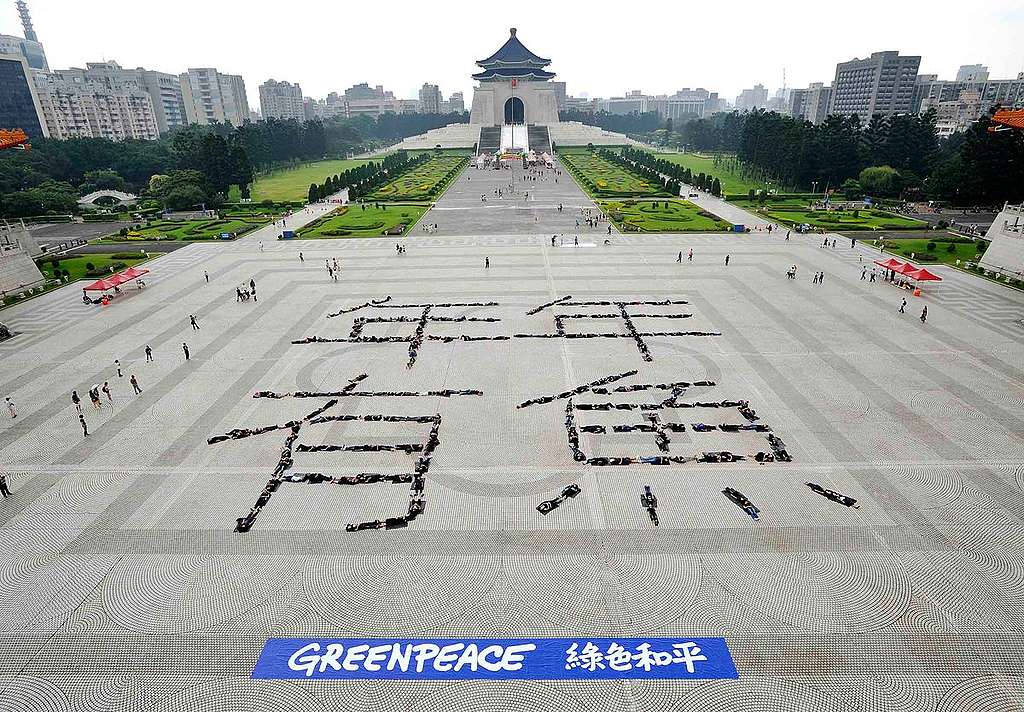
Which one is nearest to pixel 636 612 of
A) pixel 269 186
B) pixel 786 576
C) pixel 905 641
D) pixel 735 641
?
pixel 735 641

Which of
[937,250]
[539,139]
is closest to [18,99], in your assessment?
[539,139]

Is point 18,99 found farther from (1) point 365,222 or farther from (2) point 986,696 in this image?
(2) point 986,696

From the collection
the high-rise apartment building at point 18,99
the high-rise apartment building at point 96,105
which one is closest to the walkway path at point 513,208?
the high-rise apartment building at point 18,99

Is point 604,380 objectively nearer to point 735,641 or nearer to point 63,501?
point 735,641

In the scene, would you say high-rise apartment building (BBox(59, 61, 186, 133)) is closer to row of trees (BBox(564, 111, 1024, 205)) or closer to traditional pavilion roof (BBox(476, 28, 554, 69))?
traditional pavilion roof (BBox(476, 28, 554, 69))

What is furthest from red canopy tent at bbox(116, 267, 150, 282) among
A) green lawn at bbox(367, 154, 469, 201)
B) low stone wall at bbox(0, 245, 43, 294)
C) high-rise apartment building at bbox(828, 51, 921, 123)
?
high-rise apartment building at bbox(828, 51, 921, 123)

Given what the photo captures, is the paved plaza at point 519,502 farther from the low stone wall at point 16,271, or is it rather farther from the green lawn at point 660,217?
the green lawn at point 660,217
